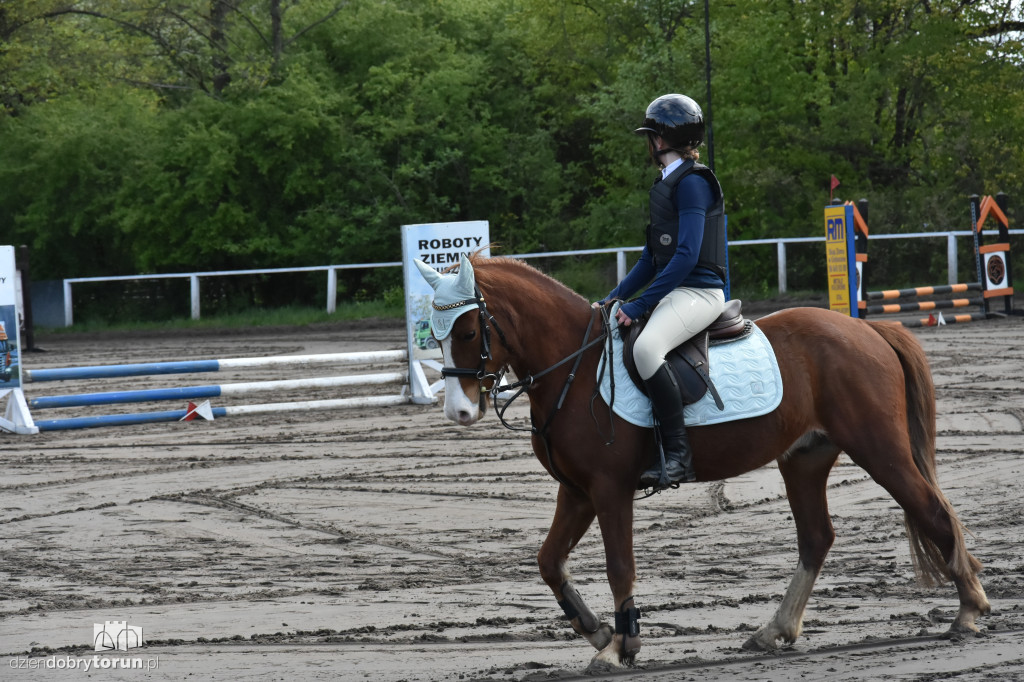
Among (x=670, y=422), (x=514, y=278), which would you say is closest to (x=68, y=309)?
(x=514, y=278)

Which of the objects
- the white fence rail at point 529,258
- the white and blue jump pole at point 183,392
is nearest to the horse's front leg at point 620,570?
the white and blue jump pole at point 183,392

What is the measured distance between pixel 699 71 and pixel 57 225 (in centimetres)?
1697

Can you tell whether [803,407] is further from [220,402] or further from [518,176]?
[518,176]

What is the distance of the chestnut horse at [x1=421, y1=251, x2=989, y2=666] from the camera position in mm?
4801

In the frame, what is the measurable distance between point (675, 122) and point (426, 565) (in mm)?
2981

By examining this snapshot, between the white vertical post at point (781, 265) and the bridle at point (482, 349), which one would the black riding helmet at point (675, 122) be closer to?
the bridle at point (482, 349)

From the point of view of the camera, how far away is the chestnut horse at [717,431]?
4.80 meters

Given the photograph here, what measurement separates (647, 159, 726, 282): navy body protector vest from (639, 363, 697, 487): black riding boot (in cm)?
52

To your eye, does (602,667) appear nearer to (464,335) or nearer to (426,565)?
(464,335)

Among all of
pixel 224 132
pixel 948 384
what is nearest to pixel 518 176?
pixel 224 132

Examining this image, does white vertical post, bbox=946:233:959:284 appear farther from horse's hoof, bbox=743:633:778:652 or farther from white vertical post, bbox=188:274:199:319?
horse's hoof, bbox=743:633:778:652

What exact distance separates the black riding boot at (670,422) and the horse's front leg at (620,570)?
24 centimetres

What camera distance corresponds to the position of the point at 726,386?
508 centimetres

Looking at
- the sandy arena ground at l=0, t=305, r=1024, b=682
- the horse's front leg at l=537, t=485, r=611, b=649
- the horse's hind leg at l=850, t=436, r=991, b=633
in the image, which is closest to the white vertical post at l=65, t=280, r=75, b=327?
the sandy arena ground at l=0, t=305, r=1024, b=682
